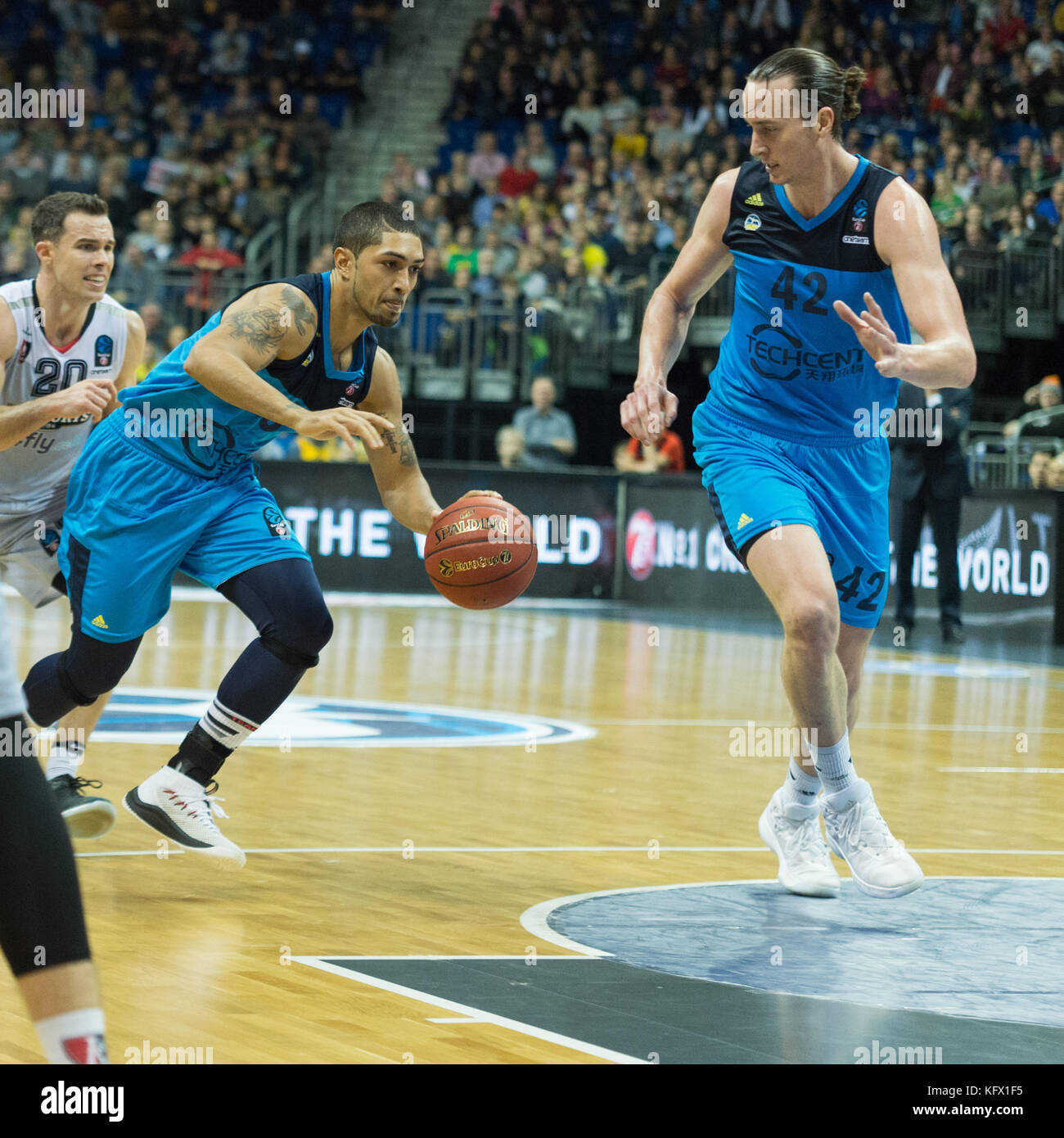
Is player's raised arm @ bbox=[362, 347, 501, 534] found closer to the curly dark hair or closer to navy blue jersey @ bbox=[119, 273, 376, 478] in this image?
navy blue jersey @ bbox=[119, 273, 376, 478]

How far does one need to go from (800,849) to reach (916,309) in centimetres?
163

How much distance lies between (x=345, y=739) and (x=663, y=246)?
1199cm

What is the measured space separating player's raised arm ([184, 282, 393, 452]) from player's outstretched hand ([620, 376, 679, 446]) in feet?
2.31

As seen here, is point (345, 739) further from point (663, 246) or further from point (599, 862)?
point (663, 246)

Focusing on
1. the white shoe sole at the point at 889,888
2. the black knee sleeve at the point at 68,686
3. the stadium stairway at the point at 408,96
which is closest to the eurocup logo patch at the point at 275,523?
the black knee sleeve at the point at 68,686

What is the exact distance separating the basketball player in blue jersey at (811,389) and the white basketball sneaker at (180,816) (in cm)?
166

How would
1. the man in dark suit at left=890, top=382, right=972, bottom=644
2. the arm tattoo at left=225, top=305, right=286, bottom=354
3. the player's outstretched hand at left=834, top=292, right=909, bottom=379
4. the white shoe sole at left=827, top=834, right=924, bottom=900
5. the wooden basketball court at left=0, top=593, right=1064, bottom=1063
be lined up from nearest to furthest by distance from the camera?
the wooden basketball court at left=0, top=593, right=1064, bottom=1063, the player's outstretched hand at left=834, top=292, right=909, bottom=379, the white shoe sole at left=827, top=834, right=924, bottom=900, the arm tattoo at left=225, top=305, right=286, bottom=354, the man in dark suit at left=890, top=382, right=972, bottom=644

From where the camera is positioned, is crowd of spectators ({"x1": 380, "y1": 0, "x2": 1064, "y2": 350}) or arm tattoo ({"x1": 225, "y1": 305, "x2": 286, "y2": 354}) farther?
crowd of spectators ({"x1": 380, "y1": 0, "x2": 1064, "y2": 350})

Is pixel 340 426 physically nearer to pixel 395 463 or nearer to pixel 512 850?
pixel 395 463

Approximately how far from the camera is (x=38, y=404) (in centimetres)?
567

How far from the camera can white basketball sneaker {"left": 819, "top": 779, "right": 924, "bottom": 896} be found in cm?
506

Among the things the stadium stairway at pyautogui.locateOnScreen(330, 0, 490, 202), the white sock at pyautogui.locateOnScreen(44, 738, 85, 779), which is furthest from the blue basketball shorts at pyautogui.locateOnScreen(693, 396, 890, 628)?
the stadium stairway at pyautogui.locateOnScreen(330, 0, 490, 202)

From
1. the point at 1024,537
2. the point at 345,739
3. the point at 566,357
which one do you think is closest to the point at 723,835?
the point at 345,739
